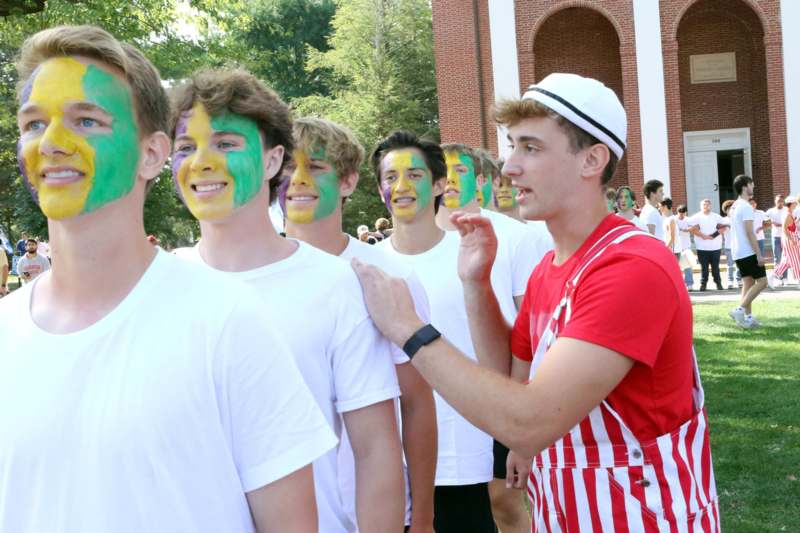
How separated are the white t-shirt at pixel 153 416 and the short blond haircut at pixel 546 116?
1307 mm

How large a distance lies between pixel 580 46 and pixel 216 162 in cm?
2716

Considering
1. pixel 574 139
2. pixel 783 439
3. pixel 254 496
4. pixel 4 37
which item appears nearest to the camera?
pixel 254 496

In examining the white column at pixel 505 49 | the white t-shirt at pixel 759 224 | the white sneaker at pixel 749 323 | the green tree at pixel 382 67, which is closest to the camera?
the white sneaker at pixel 749 323

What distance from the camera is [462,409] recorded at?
2521 mm

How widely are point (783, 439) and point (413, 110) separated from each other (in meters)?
39.0

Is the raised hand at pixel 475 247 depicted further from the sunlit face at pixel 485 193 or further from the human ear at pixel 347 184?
the sunlit face at pixel 485 193

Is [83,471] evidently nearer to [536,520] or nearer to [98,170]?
[98,170]

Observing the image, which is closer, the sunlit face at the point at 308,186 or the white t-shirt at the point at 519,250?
the sunlit face at the point at 308,186

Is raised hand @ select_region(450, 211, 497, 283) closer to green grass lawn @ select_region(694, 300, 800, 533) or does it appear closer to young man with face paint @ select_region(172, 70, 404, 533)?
Result: young man with face paint @ select_region(172, 70, 404, 533)

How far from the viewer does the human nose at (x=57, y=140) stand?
1.96 m

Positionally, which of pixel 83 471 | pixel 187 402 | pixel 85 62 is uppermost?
pixel 85 62

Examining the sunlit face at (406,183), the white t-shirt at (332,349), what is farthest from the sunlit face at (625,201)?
the white t-shirt at (332,349)

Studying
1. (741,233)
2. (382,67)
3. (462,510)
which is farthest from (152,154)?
(382,67)

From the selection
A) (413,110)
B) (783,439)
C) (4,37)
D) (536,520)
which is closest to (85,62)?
(536,520)
